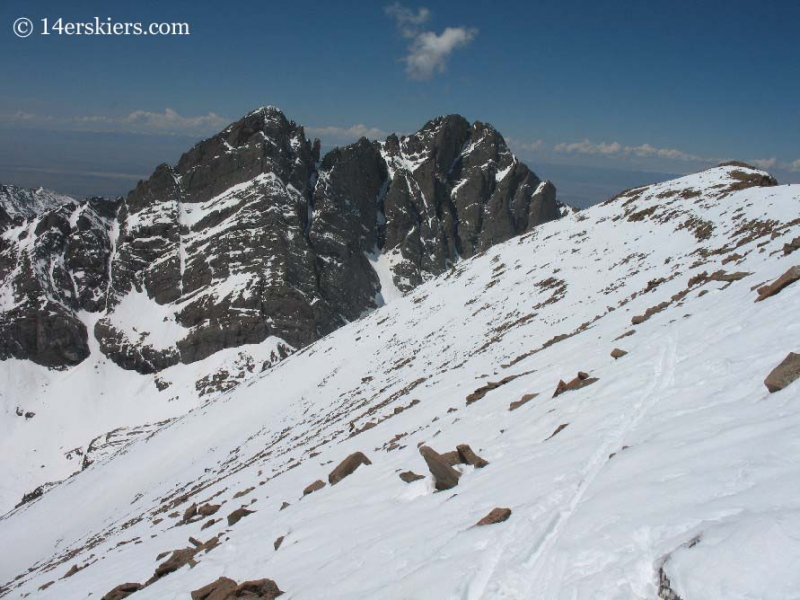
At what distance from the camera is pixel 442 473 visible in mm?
9086

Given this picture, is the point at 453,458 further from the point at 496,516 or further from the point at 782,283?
the point at 782,283

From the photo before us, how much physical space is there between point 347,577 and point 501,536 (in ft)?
7.68

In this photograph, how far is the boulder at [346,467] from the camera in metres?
12.8

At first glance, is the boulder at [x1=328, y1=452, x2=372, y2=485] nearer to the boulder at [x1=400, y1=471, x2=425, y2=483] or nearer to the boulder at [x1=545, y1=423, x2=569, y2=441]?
the boulder at [x1=400, y1=471, x2=425, y2=483]

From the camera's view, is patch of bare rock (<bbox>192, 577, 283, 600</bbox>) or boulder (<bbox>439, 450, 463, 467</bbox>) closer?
patch of bare rock (<bbox>192, 577, 283, 600</bbox>)

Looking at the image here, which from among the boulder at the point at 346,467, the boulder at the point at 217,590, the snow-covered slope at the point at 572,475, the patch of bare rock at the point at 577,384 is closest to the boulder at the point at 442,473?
the snow-covered slope at the point at 572,475

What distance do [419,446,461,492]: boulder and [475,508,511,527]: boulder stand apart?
235 cm

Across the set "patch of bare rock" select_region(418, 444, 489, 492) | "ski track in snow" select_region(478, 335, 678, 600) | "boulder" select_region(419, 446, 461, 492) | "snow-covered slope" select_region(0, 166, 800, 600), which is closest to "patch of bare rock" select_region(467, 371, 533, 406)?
"snow-covered slope" select_region(0, 166, 800, 600)

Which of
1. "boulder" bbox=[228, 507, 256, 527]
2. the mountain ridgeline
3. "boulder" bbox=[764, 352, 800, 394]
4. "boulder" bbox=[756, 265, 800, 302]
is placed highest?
the mountain ridgeline

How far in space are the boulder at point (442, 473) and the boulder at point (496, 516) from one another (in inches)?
92.6

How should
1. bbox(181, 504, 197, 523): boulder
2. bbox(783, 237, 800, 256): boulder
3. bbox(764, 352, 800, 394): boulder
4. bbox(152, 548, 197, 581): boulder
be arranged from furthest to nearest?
1. bbox(181, 504, 197, 523): boulder
2. bbox(783, 237, 800, 256): boulder
3. bbox(152, 548, 197, 581): boulder
4. bbox(764, 352, 800, 394): boulder

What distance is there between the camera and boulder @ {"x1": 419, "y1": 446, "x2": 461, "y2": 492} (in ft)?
29.6

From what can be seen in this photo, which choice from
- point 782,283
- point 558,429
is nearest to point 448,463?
point 558,429

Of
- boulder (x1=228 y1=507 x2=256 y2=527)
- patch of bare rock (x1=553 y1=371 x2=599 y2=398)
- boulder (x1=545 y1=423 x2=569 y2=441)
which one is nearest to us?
boulder (x1=545 y1=423 x2=569 y2=441)
